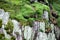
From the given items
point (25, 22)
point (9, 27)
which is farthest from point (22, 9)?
point (9, 27)

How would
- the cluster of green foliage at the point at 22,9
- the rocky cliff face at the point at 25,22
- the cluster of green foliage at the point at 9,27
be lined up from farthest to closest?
the cluster of green foliage at the point at 22,9
the rocky cliff face at the point at 25,22
the cluster of green foliage at the point at 9,27

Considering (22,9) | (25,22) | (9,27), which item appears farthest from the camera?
(22,9)

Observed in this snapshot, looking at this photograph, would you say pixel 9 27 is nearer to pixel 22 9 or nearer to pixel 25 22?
pixel 25 22

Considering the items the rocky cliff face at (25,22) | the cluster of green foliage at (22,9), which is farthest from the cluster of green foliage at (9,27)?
the cluster of green foliage at (22,9)

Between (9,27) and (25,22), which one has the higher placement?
(9,27)

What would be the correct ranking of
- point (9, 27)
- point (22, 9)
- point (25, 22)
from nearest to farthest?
point (9, 27) < point (25, 22) < point (22, 9)

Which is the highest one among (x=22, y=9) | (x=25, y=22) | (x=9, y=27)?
(x=22, y=9)

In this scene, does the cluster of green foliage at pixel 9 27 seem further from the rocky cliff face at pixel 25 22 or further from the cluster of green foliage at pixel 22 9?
the cluster of green foliage at pixel 22 9

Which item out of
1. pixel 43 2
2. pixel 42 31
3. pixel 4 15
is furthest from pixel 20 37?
pixel 43 2

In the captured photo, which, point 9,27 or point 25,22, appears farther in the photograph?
point 25,22

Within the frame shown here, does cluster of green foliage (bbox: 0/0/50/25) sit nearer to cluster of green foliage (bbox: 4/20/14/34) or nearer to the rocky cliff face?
the rocky cliff face

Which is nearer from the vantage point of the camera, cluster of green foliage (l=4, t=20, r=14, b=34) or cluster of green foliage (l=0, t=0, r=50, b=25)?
cluster of green foliage (l=4, t=20, r=14, b=34)

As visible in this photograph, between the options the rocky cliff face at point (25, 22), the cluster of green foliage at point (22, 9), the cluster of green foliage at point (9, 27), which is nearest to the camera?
the cluster of green foliage at point (9, 27)

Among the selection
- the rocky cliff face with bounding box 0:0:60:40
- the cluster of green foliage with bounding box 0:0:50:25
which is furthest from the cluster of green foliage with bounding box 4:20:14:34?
the cluster of green foliage with bounding box 0:0:50:25
